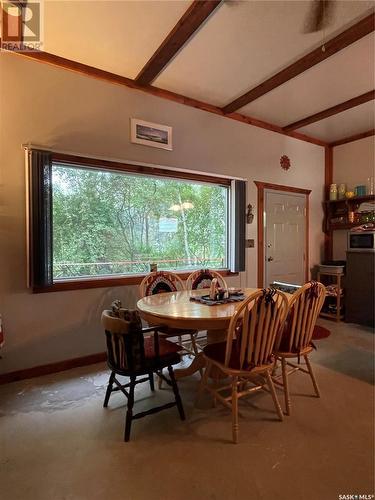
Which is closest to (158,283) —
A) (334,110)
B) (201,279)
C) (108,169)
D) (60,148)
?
(201,279)

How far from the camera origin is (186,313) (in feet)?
6.52

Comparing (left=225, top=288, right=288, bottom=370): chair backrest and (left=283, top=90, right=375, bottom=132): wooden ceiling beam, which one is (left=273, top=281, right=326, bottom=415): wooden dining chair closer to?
(left=225, top=288, right=288, bottom=370): chair backrest

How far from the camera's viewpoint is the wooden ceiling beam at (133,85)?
2693mm

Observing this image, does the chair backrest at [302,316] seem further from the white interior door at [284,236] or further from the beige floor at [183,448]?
the white interior door at [284,236]

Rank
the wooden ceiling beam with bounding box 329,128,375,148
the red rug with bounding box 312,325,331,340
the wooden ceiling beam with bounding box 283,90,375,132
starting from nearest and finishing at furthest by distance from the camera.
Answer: the wooden ceiling beam with bounding box 283,90,375,132 < the red rug with bounding box 312,325,331,340 < the wooden ceiling beam with bounding box 329,128,375,148

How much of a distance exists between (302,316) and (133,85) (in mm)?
2918

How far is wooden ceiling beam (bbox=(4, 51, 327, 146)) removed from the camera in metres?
2.69

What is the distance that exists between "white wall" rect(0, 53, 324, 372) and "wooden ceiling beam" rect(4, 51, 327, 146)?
0.05 m

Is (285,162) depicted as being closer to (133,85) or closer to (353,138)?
(353,138)

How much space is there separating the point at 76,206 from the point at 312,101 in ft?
10.3

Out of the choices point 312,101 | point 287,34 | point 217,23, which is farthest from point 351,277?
point 217,23

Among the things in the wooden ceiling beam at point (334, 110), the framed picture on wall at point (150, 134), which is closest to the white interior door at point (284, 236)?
the wooden ceiling beam at point (334, 110)

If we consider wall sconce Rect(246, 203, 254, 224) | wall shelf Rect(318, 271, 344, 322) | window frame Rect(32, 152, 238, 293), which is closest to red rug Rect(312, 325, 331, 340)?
wall shelf Rect(318, 271, 344, 322)

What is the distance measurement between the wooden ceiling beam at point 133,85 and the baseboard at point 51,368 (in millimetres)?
2864
